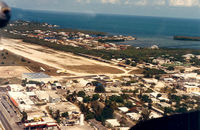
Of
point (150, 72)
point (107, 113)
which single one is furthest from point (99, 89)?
point (150, 72)

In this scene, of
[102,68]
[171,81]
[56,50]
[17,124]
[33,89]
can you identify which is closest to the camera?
[17,124]

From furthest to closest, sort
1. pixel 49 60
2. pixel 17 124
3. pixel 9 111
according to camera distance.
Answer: pixel 49 60 < pixel 9 111 < pixel 17 124

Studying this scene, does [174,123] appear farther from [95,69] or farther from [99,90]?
[95,69]

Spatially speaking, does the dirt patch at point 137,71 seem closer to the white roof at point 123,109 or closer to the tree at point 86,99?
the tree at point 86,99

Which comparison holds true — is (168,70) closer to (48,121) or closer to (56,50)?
(56,50)

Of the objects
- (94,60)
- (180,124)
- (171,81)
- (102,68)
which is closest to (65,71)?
(102,68)

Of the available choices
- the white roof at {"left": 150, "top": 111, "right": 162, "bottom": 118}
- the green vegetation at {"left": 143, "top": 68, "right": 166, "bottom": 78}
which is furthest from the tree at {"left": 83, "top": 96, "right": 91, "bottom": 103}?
the green vegetation at {"left": 143, "top": 68, "right": 166, "bottom": 78}

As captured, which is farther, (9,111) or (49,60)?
(49,60)
